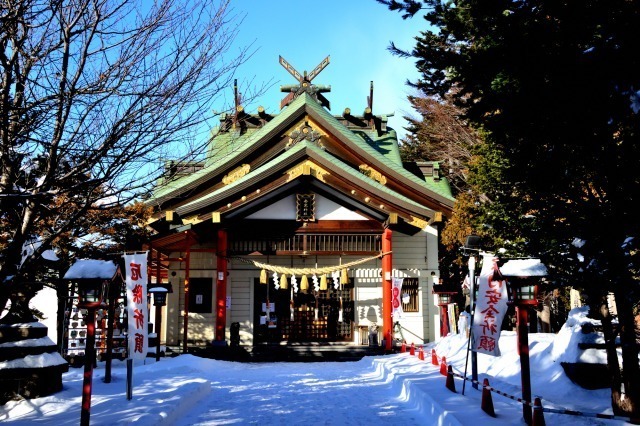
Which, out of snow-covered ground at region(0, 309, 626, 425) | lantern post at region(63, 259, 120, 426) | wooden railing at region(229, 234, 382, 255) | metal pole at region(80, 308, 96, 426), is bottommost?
snow-covered ground at region(0, 309, 626, 425)

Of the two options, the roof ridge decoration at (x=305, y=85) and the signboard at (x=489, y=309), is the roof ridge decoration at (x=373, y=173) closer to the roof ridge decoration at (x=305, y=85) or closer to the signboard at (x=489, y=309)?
the roof ridge decoration at (x=305, y=85)

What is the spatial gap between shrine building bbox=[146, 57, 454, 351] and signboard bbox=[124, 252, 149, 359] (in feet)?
28.8

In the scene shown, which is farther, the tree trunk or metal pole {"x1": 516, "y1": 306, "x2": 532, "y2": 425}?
metal pole {"x1": 516, "y1": 306, "x2": 532, "y2": 425}

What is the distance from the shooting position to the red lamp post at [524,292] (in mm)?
7641

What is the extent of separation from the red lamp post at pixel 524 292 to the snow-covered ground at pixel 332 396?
74 cm

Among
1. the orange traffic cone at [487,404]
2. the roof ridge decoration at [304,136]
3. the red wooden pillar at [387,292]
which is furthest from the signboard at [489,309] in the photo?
the roof ridge decoration at [304,136]

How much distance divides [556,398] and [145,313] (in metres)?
8.34

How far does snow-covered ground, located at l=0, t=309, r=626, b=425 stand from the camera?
8203mm

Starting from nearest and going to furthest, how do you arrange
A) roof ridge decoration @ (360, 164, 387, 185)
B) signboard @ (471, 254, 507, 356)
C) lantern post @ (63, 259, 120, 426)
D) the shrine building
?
lantern post @ (63, 259, 120, 426), signboard @ (471, 254, 507, 356), the shrine building, roof ridge decoration @ (360, 164, 387, 185)

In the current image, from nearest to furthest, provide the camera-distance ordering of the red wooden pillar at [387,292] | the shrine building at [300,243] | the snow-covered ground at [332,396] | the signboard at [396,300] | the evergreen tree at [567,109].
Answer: the evergreen tree at [567,109] → the snow-covered ground at [332,396] → the red wooden pillar at [387,292] → the signboard at [396,300] → the shrine building at [300,243]

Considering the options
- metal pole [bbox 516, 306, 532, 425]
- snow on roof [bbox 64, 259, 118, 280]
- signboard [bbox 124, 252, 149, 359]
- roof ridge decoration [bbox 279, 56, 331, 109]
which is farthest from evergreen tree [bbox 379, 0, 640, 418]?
roof ridge decoration [bbox 279, 56, 331, 109]

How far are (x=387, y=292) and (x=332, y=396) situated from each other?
844cm

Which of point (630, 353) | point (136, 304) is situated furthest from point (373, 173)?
point (630, 353)

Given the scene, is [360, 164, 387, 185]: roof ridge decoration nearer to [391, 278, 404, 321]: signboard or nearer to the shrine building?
the shrine building
